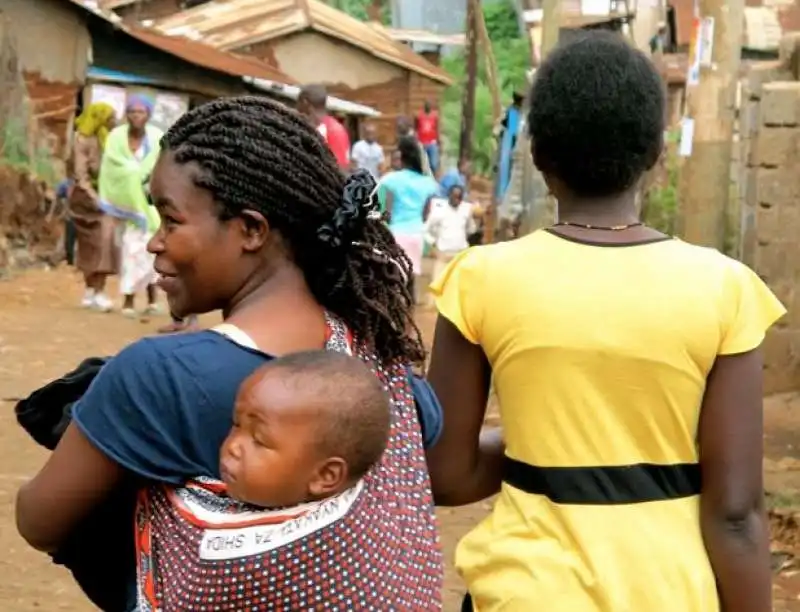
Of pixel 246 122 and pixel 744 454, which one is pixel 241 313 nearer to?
pixel 246 122

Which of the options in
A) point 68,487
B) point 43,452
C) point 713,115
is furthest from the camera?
point 713,115

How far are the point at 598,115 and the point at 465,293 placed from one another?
1.15 ft

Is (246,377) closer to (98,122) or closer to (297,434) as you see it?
(297,434)

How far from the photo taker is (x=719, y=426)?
238 cm

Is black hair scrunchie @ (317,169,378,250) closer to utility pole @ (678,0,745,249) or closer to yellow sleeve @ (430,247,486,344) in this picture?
yellow sleeve @ (430,247,486,344)

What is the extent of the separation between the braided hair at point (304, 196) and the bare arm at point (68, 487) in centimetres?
39

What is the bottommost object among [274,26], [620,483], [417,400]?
[274,26]

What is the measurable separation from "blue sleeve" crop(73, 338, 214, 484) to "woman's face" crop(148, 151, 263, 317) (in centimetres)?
17

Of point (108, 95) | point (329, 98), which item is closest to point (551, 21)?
point (108, 95)

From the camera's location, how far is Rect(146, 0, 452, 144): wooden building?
86.6 ft

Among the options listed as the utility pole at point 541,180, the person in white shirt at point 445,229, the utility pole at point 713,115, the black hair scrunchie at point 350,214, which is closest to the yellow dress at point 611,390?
A: the black hair scrunchie at point 350,214

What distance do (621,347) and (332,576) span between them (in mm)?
616

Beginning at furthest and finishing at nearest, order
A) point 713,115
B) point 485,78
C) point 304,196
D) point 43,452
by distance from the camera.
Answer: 1. point 485,78
2. point 713,115
3. point 43,452
4. point 304,196

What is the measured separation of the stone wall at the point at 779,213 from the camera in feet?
28.1
